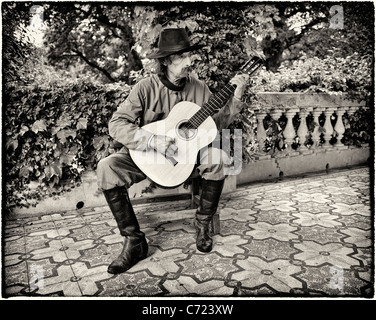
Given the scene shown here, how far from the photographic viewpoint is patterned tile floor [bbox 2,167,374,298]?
220cm

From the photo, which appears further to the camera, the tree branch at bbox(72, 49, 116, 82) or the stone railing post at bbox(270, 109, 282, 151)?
the tree branch at bbox(72, 49, 116, 82)

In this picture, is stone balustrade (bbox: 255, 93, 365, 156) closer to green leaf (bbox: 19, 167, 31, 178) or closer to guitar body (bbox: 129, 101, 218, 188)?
guitar body (bbox: 129, 101, 218, 188)

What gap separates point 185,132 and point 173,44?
0.73 m

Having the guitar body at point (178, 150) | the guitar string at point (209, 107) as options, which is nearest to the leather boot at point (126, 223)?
the guitar body at point (178, 150)

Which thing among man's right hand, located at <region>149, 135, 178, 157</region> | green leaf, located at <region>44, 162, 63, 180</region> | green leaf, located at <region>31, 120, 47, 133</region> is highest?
green leaf, located at <region>31, 120, 47, 133</region>

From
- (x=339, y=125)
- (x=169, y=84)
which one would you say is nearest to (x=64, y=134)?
(x=169, y=84)

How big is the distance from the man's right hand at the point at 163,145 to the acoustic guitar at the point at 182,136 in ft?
0.14

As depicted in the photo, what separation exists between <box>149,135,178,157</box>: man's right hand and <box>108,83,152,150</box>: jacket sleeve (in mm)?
61

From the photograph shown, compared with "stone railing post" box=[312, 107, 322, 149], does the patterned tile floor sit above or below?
below

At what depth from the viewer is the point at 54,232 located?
321 centimetres

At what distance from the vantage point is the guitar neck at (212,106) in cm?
263

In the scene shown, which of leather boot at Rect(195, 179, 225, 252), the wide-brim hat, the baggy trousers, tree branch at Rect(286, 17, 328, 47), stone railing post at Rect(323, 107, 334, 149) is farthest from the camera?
tree branch at Rect(286, 17, 328, 47)

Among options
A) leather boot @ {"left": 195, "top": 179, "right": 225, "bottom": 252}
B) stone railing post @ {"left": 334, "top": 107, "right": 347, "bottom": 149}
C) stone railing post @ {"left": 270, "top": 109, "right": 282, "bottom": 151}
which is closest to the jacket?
leather boot @ {"left": 195, "top": 179, "right": 225, "bottom": 252}

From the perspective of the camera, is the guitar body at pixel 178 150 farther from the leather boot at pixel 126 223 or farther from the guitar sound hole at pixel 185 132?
the leather boot at pixel 126 223
